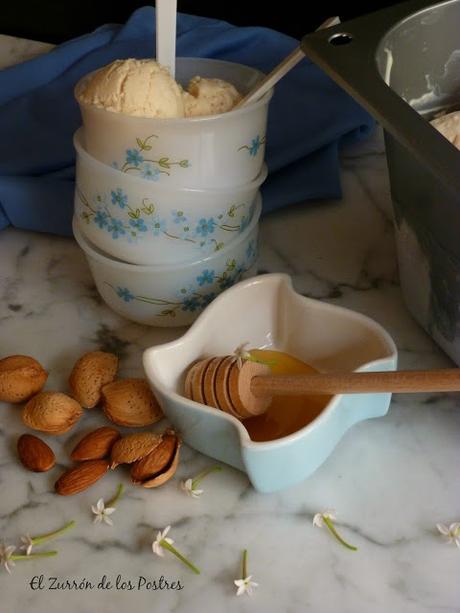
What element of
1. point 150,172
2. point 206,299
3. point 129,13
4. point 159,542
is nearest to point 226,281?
point 206,299

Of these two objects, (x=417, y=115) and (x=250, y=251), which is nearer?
(x=417, y=115)

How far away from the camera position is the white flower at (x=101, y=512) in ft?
1.79

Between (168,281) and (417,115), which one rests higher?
(417,115)

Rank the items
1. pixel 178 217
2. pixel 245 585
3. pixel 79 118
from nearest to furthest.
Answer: pixel 245 585, pixel 178 217, pixel 79 118

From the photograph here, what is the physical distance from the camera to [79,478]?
1.84 ft

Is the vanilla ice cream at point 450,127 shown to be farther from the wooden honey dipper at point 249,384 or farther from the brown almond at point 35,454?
the brown almond at point 35,454

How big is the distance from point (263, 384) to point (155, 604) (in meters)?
0.16

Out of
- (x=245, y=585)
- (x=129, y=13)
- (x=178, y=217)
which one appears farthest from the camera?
(x=129, y=13)

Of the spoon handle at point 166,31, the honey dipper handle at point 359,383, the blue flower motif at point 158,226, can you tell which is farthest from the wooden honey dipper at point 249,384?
the spoon handle at point 166,31

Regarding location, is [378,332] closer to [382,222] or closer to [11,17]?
[382,222]

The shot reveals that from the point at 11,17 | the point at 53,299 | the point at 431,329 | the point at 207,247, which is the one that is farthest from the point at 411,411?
the point at 11,17

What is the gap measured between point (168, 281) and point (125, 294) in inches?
1.7

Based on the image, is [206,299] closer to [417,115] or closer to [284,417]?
[284,417]

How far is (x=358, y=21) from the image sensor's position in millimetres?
627
